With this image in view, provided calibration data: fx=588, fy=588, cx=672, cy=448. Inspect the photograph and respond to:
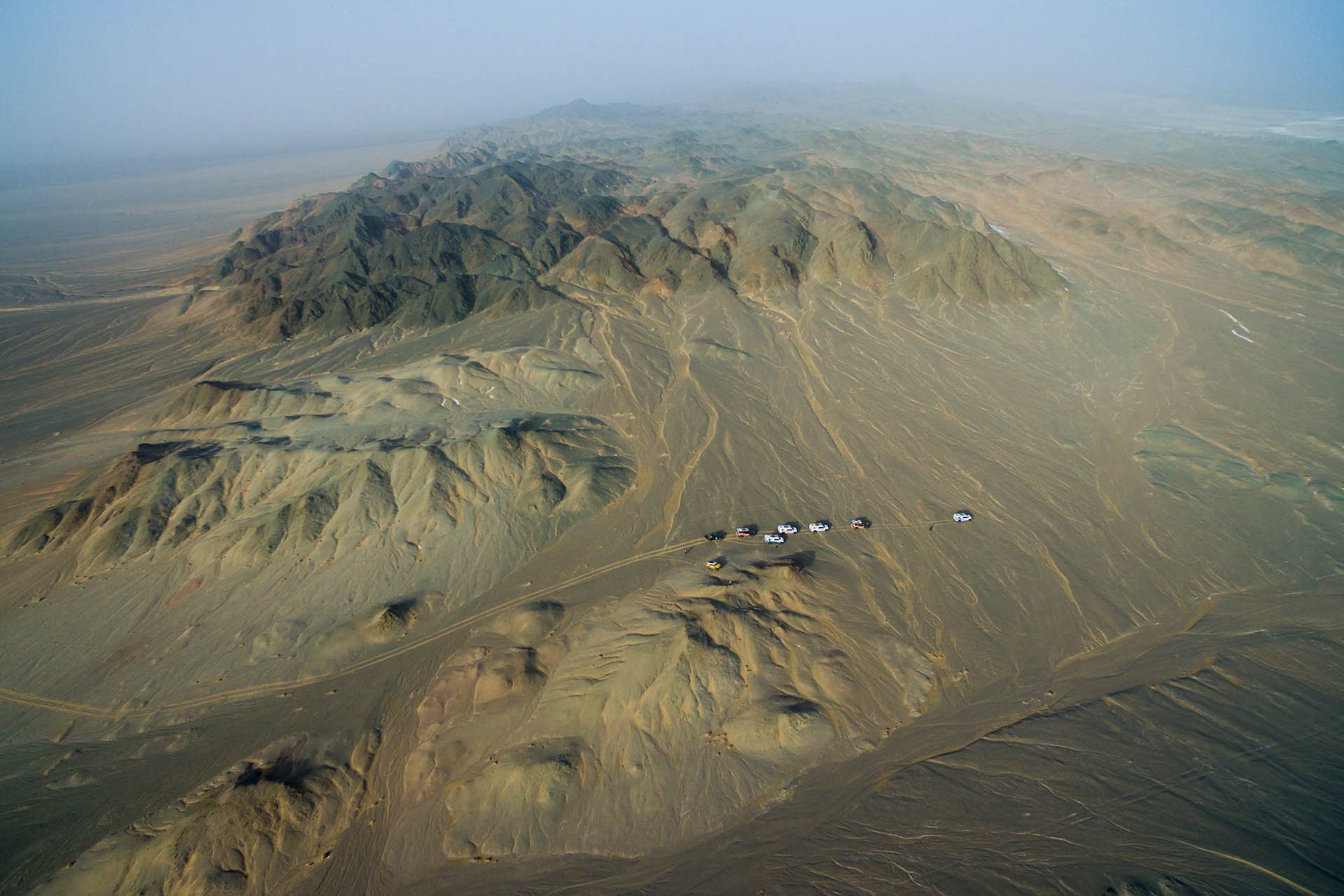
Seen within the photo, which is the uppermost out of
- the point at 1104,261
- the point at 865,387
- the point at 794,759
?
the point at 1104,261

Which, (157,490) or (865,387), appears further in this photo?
(865,387)

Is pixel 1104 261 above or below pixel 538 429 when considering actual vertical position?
above

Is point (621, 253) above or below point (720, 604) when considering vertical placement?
above

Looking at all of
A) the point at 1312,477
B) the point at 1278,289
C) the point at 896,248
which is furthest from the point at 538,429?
the point at 1278,289

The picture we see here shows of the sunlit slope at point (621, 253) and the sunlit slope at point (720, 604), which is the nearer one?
the sunlit slope at point (720, 604)

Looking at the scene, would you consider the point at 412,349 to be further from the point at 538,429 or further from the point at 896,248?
the point at 896,248

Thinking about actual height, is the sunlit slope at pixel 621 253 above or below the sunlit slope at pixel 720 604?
above

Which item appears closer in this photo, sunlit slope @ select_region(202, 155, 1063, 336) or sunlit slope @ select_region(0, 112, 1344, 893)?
sunlit slope @ select_region(0, 112, 1344, 893)

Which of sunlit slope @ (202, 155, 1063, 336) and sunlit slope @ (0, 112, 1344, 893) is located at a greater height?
sunlit slope @ (202, 155, 1063, 336)

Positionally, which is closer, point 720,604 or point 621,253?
point 720,604

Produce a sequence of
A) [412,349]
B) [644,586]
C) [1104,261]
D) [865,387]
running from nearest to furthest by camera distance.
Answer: [644,586]
[865,387]
[412,349]
[1104,261]

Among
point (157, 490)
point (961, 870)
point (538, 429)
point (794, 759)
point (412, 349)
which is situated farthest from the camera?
point (412, 349)
